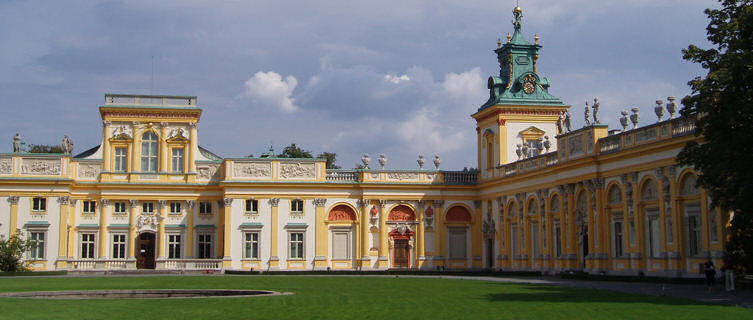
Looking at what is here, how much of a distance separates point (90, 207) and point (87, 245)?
8.69 ft

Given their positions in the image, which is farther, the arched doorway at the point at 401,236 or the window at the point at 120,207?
the arched doorway at the point at 401,236

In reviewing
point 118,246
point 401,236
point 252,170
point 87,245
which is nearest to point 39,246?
point 87,245

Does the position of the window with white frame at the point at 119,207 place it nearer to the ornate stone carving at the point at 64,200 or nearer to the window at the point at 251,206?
the ornate stone carving at the point at 64,200

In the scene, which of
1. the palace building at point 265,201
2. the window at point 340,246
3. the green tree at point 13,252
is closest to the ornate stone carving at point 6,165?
the palace building at point 265,201

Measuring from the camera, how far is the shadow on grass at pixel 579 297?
85.1 feet

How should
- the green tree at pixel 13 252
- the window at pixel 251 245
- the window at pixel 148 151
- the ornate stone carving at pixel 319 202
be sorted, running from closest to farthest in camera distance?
the green tree at pixel 13 252 → the window at pixel 251 245 → the window at pixel 148 151 → the ornate stone carving at pixel 319 202

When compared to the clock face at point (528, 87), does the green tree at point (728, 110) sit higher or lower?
lower

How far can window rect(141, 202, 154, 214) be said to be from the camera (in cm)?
6355

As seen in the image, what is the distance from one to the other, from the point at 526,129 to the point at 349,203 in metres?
13.6

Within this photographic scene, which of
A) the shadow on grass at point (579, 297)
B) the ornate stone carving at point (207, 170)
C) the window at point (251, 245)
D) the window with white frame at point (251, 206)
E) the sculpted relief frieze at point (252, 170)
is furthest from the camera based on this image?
the ornate stone carving at point (207, 170)

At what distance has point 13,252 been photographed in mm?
56188

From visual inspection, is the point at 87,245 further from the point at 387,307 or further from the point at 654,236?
the point at 387,307

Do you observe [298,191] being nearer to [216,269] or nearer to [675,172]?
[216,269]

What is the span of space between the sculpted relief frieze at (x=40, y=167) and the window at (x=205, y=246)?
35.4ft
